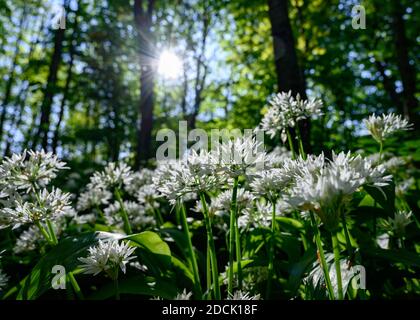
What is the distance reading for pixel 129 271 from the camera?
252 cm

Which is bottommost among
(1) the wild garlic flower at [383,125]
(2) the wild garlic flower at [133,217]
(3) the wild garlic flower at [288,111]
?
(2) the wild garlic flower at [133,217]

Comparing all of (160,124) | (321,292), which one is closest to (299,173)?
(321,292)

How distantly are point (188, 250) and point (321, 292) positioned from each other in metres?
1.09

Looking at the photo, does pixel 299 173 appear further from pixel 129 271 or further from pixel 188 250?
pixel 129 271

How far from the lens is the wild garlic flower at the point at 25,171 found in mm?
2177

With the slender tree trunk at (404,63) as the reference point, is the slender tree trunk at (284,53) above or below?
below

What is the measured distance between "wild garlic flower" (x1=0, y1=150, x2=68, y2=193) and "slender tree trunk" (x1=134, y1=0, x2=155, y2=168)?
743cm

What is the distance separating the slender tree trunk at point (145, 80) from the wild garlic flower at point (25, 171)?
24.4ft

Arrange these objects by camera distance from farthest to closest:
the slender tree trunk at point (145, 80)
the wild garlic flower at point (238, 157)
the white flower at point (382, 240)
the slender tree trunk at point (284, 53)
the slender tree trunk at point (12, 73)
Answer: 1. the slender tree trunk at point (12, 73)
2. the slender tree trunk at point (145, 80)
3. the slender tree trunk at point (284, 53)
4. the white flower at point (382, 240)
5. the wild garlic flower at point (238, 157)

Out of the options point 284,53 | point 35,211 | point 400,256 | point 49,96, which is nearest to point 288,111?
point 400,256

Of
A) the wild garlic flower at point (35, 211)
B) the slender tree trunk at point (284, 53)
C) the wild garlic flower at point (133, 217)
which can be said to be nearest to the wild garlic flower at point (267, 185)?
the wild garlic flower at point (35, 211)

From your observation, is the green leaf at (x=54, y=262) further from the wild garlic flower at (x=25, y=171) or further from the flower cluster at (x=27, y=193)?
the wild garlic flower at (x=25, y=171)

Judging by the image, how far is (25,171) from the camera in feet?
7.34

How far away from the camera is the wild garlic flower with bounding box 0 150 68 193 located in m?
2.18
